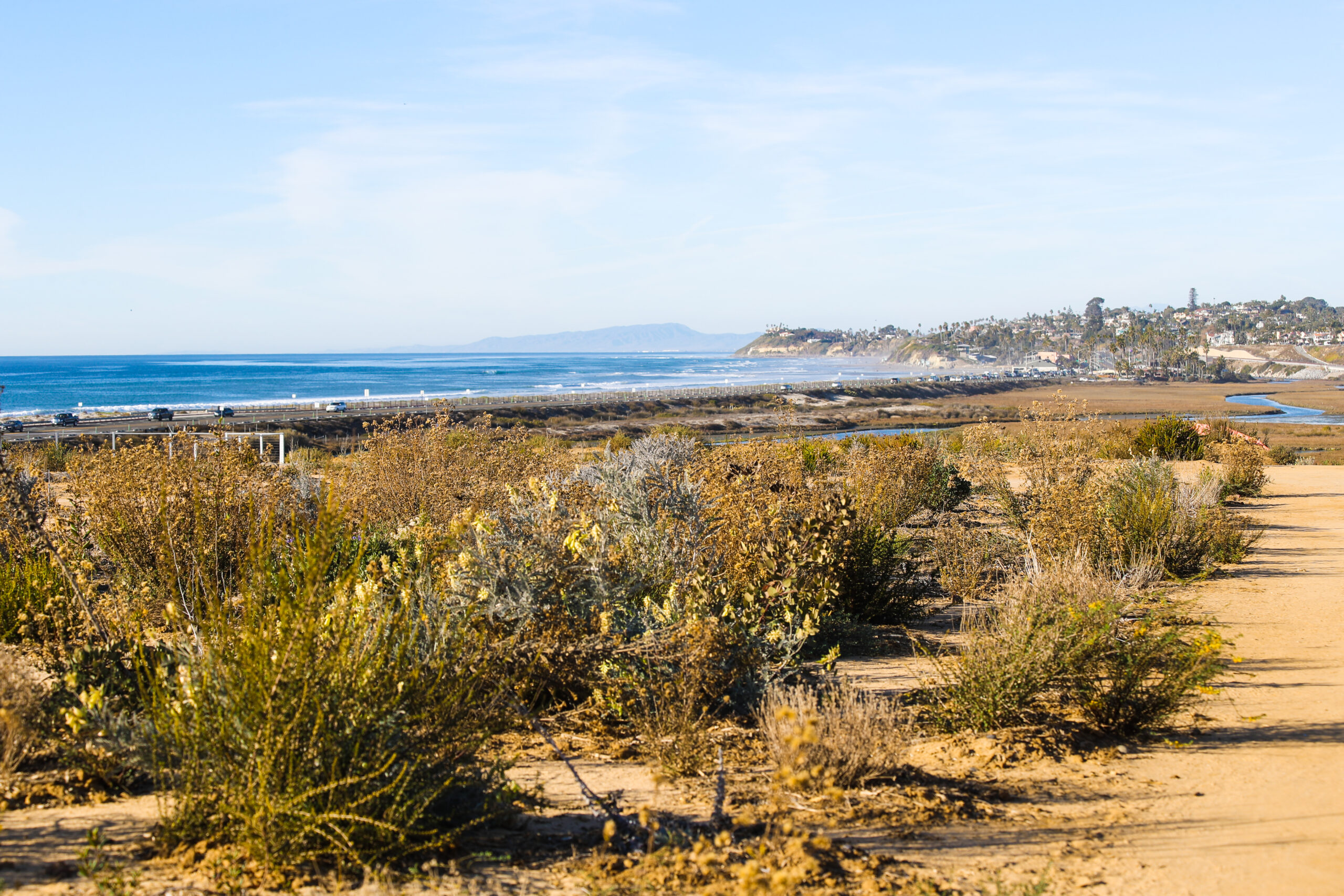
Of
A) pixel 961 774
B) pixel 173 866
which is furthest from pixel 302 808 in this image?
pixel 961 774

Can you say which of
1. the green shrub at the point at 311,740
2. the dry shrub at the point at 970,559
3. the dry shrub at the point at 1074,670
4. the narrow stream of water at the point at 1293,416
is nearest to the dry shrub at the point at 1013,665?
the dry shrub at the point at 1074,670

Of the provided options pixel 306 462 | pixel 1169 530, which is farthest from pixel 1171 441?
pixel 306 462

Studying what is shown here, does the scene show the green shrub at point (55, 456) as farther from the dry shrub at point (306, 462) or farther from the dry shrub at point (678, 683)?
the dry shrub at point (678, 683)

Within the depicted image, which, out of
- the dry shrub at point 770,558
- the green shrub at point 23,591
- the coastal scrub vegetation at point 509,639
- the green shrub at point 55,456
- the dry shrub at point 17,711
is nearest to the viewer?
the coastal scrub vegetation at point 509,639

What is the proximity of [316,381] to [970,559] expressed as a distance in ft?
403

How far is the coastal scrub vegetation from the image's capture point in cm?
360

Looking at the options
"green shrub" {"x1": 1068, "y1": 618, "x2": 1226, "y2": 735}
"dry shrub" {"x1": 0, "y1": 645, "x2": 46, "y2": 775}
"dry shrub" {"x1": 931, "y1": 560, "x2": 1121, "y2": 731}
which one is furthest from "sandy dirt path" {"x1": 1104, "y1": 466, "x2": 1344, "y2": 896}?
"dry shrub" {"x1": 0, "y1": 645, "x2": 46, "y2": 775}

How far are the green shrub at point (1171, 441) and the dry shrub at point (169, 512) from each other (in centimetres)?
2108

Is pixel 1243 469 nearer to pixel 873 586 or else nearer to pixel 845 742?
pixel 873 586

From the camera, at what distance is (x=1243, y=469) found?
17984 millimetres

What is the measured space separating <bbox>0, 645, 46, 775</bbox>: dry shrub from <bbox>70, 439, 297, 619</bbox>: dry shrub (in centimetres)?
230

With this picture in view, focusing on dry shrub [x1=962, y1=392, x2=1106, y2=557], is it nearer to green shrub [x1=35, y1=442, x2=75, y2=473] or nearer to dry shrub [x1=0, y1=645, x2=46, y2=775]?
dry shrub [x1=0, y1=645, x2=46, y2=775]

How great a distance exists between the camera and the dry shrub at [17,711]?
174 inches

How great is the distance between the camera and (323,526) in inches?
137
